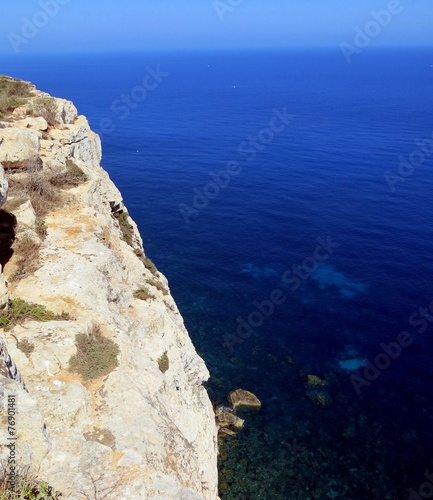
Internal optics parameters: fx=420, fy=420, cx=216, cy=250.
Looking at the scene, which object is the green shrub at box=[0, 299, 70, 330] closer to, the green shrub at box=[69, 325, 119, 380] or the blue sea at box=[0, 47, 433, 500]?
the green shrub at box=[69, 325, 119, 380]

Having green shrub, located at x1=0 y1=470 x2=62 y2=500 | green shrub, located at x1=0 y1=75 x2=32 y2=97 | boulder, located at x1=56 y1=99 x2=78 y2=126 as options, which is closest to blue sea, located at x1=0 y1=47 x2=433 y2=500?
green shrub, located at x1=0 y1=470 x2=62 y2=500

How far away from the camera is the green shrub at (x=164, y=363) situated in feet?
78.2

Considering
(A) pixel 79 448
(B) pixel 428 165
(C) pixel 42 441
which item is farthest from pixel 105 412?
(B) pixel 428 165

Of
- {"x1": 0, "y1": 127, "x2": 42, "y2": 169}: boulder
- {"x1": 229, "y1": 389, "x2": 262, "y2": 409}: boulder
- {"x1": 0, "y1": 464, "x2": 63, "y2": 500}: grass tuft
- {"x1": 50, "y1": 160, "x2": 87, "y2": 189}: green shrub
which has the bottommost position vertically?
{"x1": 229, "y1": 389, "x2": 262, "y2": 409}: boulder

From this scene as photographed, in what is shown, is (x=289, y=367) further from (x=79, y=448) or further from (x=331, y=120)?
(x=331, y=120)

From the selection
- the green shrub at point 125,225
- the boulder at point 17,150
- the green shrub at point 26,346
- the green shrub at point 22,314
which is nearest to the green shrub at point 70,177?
the boulder at point 17,150

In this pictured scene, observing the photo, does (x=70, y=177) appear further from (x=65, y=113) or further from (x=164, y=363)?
(x=164, y=363)

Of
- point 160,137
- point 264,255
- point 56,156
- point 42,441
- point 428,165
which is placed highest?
point 42,441

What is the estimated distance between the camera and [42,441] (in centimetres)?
1150

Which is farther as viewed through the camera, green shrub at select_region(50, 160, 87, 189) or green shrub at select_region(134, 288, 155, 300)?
green shrub at select_region(50, 160, 87, 189)

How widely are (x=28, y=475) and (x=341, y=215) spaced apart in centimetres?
7288

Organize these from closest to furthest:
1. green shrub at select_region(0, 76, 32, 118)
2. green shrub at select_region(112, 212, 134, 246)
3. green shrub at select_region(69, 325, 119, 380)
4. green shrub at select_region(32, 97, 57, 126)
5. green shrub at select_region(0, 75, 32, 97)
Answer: green shrub at select_region(69, 325, 119, 380)
green shrub at select_region(32, 97, 57, 126)
green shrub at select_region(0, 76, 32, 118)
green shrub at select_region(112, 212, 134, 246)
green shrub at select_region(0, 75, 32, 97)

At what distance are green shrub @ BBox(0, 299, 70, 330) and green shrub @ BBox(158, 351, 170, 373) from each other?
7220 mm

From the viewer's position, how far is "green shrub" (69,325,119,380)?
16.4 m
